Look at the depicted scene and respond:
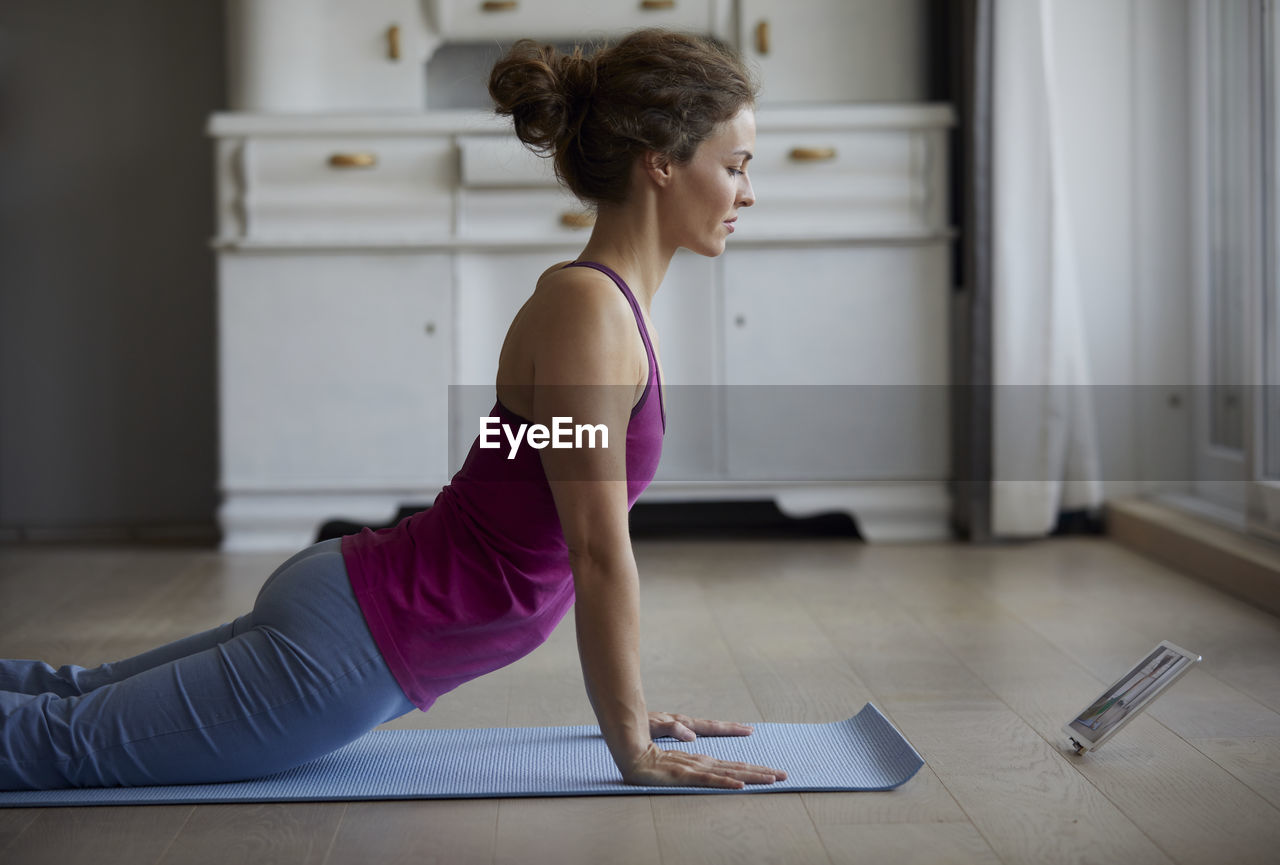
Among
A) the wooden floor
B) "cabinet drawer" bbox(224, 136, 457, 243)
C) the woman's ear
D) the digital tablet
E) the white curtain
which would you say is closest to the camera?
the wooden floor

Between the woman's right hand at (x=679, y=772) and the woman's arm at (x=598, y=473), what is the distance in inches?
2.1

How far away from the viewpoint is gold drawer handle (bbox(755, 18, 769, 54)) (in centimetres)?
333

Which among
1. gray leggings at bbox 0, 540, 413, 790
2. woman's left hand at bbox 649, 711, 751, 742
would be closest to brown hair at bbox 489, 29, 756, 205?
gray leggings at bbox 0, 540, 413, 790

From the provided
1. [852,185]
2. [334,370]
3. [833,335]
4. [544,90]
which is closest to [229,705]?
[544,90]

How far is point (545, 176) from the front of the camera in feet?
10.3

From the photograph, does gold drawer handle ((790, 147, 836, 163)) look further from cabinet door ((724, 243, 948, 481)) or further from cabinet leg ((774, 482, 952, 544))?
cabinet leg ((774, 482, 952, 544))

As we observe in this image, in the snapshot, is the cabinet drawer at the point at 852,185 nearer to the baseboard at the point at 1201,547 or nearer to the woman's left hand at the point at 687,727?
the baseboard at the point at 1201,547

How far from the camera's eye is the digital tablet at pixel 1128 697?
1.53m

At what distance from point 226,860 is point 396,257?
6.93ft

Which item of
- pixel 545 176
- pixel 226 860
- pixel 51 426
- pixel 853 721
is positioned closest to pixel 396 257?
pixel 545 176

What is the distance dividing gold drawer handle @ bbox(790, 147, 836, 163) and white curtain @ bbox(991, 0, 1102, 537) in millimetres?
382

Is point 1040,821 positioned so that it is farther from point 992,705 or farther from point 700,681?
point 700,681

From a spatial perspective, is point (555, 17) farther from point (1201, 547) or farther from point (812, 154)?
point (1201, 547)

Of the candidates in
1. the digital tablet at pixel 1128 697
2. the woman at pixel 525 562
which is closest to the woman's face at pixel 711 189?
the woman at pixel 525 562
